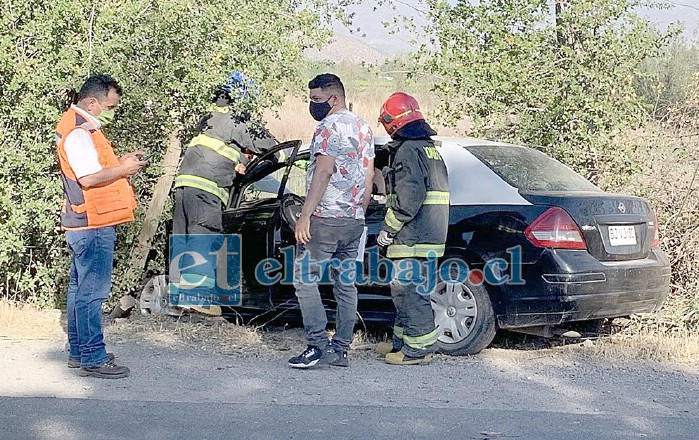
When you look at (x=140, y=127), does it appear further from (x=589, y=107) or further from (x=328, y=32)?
→ (x=589, y=107)

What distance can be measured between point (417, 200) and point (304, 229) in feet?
2.60

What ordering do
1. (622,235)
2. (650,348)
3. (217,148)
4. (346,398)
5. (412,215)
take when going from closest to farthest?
1. (346,398)
2. (412,215)
3. (622,235)
4. (650,348)
5. (217,148)

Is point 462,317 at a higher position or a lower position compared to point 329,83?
lower

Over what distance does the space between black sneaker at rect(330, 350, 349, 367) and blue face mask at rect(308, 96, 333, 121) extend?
5.33 ft

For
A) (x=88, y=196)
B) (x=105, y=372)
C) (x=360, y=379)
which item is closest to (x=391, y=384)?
(x=360, y=379)

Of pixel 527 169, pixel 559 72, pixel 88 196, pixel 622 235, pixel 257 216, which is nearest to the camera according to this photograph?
pixel 88 196

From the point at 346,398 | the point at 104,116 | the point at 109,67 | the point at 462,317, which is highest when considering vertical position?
the point at 109,67

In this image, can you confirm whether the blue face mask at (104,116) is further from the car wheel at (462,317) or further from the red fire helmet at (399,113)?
the car wheel at (462,317)

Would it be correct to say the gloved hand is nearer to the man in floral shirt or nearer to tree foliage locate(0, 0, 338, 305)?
the man in floral shirt

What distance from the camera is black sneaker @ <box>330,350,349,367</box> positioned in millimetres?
7072

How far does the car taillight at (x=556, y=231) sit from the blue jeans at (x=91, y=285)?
2909 millimetres

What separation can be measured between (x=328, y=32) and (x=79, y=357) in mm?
4873

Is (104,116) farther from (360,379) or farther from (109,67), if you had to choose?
(360,379)

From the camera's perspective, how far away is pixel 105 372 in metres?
6.69
